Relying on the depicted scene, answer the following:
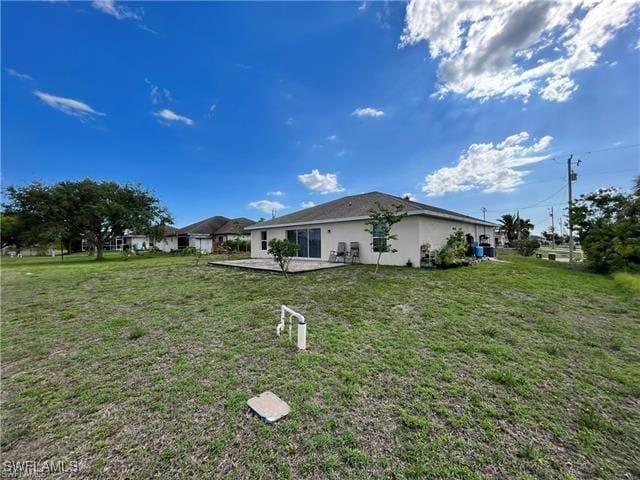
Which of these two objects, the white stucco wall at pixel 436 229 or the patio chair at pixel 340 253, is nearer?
the white stucco wall at pixel 436 229

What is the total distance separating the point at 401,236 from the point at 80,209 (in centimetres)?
2420

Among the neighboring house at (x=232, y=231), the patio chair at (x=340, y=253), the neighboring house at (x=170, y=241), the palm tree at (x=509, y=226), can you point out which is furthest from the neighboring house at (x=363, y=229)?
the palm tree at (x=509, y=226)

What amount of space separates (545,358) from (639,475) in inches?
66.6

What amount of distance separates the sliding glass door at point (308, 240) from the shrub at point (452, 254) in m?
6.14

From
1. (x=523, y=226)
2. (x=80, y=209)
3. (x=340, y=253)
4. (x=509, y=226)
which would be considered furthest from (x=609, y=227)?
(x=80, y=209)

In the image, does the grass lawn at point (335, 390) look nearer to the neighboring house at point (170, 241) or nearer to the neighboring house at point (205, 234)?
the neighboring house at point (205, 234)

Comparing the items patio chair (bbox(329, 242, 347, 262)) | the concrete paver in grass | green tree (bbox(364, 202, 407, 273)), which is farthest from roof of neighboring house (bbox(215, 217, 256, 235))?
the concrete paver in grass

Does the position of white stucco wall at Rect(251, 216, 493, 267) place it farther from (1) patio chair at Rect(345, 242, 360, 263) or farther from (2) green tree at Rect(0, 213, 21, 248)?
(2) green tree at Rect(0, 213, 21, 248)

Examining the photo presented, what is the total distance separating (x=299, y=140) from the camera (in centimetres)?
1587

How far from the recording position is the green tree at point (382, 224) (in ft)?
29.5

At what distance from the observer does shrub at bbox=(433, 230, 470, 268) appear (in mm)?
10242

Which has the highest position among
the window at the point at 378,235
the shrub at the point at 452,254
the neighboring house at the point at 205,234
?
the neighboring house at the point at 205,234

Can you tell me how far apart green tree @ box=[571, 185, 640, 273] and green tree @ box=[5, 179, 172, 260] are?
28559 mm

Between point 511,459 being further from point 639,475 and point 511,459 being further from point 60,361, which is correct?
point 60,361
